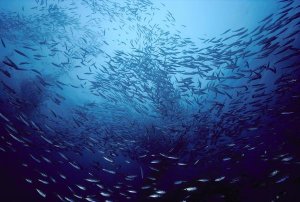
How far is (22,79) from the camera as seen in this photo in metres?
22.4

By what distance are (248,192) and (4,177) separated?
2233cm

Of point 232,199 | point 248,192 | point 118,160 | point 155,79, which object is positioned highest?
point 155,79

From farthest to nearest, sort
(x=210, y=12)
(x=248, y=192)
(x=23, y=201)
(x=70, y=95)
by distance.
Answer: (x=70, y=95)
(x=23, y=201)
(x=248, y=192)
(x=210, y=12)

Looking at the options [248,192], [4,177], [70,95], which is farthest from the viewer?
[70,95]

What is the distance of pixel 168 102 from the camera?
15062mm

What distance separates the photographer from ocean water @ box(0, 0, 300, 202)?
1188cm

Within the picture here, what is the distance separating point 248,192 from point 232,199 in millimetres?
5122

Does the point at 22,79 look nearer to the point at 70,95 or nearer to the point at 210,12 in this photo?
the point at 70,95

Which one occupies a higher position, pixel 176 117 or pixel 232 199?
pixel 176 117

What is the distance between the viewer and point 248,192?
1859cm

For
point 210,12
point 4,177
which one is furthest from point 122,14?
point 4,177

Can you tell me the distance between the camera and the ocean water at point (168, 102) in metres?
11.9

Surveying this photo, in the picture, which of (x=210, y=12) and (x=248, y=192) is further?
(x=248, y=192)

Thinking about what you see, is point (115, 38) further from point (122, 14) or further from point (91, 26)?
point (122, 14)
